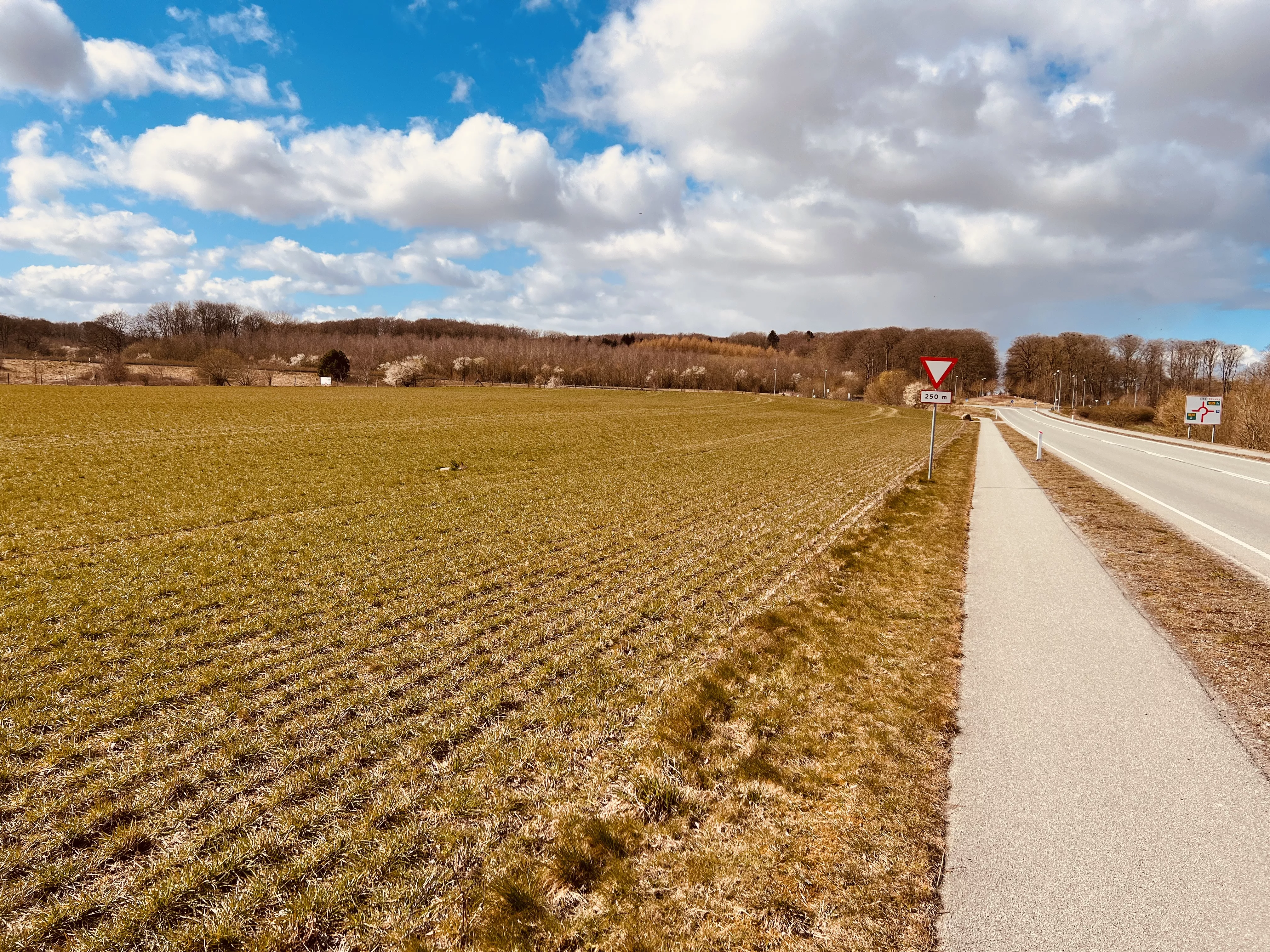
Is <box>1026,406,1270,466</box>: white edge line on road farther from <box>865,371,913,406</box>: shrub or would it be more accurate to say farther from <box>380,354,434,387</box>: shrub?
<box>380,354,434,387</box>: shrub

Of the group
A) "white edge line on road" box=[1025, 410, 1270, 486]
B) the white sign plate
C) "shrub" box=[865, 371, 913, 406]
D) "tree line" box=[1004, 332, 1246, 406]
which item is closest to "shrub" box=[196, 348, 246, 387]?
"white edge line on road" box=[1025, 410, 1270, 486]

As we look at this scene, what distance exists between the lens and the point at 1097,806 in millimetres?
3732

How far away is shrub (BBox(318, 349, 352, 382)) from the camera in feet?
362

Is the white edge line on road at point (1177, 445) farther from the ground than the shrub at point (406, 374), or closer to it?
closer to it

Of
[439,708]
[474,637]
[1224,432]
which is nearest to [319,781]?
[439,708]

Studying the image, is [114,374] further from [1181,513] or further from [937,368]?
[1181,513]

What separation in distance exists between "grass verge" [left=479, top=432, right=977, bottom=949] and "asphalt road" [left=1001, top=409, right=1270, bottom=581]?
7241 mm

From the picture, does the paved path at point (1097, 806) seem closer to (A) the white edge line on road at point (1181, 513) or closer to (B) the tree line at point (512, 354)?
(A) the white edge line on road at point (1181, 513)

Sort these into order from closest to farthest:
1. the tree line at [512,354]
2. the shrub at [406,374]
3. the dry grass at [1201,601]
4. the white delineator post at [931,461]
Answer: the dry grass at [1201,601] → the white delineator post at [931,461] → the shrub at [406,374] → the tree line at [512,354]

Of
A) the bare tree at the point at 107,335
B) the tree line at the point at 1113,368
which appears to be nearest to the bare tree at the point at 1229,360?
the tree line at the point at 1113,368

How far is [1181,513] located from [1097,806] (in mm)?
13217

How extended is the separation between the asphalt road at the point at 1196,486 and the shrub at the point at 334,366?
107470mm

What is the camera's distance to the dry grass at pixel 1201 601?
5.09m

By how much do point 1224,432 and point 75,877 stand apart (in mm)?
55643
